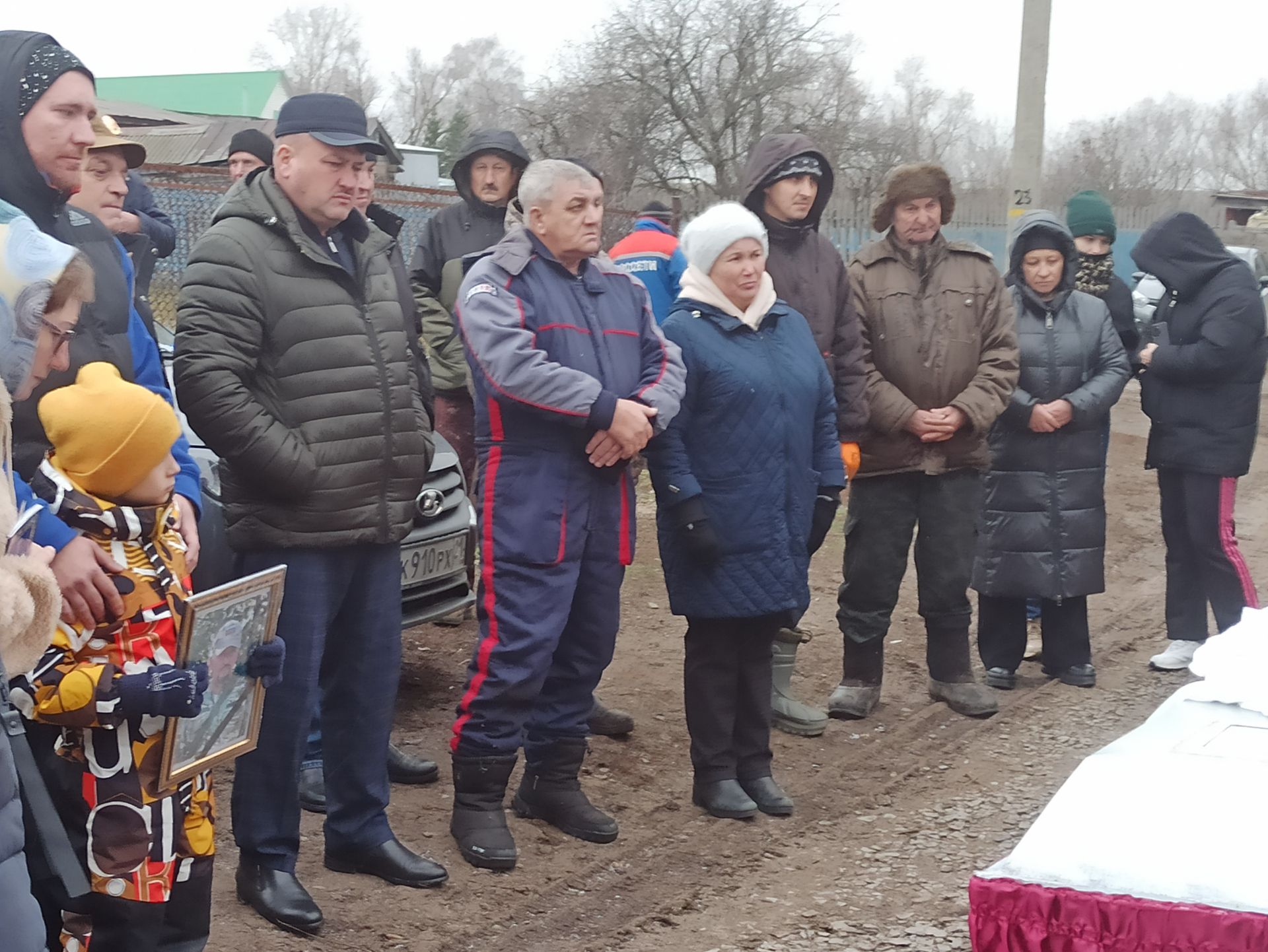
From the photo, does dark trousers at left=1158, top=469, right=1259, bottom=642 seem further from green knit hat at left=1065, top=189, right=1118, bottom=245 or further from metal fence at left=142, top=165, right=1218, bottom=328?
metal fence at left=142, top=165, right=1218, bottom=328

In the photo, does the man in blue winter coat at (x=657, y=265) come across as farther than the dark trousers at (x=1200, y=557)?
No

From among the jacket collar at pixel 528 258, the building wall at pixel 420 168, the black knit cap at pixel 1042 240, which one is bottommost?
the jacket collar at pixel 528 258

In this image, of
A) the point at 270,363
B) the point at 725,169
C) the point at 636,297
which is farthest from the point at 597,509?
the point at 725,169

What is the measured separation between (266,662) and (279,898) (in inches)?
38.2

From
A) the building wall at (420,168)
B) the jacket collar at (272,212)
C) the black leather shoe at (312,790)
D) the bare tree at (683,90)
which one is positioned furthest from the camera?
the building wall at (420,168)

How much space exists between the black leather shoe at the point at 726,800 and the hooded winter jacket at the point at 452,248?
2248mm

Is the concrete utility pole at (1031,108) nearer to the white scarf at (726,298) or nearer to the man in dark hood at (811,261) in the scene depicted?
the man in dark hood at (811,261)

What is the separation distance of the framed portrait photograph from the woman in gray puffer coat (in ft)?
13.4

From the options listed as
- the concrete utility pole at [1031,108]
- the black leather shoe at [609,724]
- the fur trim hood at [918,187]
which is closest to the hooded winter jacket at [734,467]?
the black leather shoe at [609,724]

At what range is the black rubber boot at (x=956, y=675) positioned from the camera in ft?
20.5

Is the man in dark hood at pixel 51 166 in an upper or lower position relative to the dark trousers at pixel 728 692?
upper

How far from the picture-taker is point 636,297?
4.79m

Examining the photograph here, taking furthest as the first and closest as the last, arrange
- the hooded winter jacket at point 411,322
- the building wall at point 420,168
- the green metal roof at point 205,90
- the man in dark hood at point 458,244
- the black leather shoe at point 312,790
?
the green metal roof at point 205,90 → the building wall at point 420,168 → the man in dark hood at point 458,244 → the black leather shoe at point 312,790 → the hooded winter jacket at point 411,322

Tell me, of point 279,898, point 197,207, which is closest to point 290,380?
point 279,898
